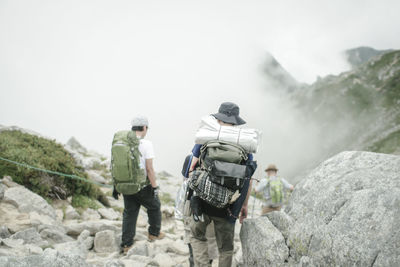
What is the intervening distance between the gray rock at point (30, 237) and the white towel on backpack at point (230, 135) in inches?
179

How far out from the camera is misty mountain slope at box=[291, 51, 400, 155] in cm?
11322

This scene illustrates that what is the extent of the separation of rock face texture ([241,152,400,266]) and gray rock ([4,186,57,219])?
633 centimetres

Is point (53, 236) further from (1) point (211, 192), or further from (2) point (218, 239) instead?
(1) point (211, 192)

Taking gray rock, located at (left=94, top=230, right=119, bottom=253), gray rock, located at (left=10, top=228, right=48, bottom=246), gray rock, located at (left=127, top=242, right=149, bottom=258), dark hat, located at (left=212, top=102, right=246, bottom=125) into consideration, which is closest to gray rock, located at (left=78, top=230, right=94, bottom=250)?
gray rock, located at (left=94, top=230, right=119, bottom=253)

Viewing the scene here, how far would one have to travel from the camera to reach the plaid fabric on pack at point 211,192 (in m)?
4.45

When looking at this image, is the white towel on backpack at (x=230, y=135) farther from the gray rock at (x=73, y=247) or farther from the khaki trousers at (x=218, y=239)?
the gray rock at (x=73, y=247)

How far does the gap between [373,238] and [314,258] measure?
0.95 m

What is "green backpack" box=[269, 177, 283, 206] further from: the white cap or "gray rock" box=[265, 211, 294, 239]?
the white cap

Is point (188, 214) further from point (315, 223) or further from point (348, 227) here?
point (348, 227)

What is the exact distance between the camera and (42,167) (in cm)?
1025

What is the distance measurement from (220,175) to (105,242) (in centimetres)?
463

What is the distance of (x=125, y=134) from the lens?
268 inches

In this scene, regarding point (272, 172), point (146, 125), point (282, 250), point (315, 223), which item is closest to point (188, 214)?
point (282, 250)

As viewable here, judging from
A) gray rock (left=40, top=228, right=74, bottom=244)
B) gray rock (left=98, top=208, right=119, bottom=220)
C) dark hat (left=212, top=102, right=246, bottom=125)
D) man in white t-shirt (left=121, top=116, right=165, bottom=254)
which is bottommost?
gray rock (left=98, top=208, right=119, bottom=220)
